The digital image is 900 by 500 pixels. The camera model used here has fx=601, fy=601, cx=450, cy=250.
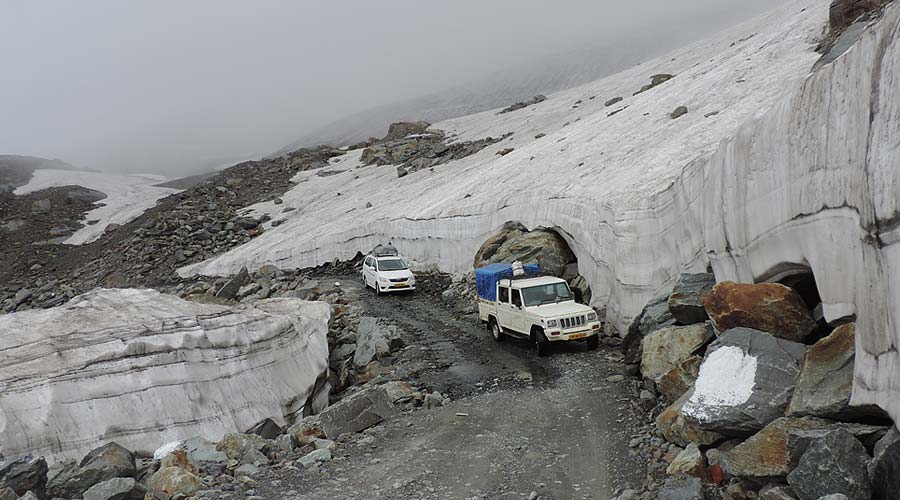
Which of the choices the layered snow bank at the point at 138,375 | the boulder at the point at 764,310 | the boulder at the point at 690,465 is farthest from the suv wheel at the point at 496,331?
the boulder at the point at 690,465

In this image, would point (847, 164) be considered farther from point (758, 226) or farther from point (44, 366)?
point (44, 366)

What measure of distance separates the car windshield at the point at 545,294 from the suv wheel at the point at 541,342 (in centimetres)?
97

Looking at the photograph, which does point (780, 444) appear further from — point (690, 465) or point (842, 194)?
point (842, 194)

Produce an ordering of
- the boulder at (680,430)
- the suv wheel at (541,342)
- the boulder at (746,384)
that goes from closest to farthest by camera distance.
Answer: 1. the boulder at (746,384)
2. the boulder at (680,430)
3. the suv wheel at (541,342)

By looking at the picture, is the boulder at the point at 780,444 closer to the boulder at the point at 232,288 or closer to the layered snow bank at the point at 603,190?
the layered snow bank at the point at 603,190

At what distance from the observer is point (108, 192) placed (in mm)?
77625

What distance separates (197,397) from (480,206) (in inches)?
630

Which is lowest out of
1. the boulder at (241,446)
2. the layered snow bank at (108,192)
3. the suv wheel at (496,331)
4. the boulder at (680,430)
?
the suv wheel at (496,331)

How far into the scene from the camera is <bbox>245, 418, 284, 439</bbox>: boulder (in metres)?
12.3

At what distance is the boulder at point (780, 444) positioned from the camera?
226 inches

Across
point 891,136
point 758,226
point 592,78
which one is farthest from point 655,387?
point 592,78

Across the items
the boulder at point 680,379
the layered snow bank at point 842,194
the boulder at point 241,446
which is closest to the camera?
the layered snow bank at point 842,194

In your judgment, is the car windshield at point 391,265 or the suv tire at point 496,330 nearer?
the suv tire at point 496,330

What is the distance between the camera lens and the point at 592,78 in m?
101
